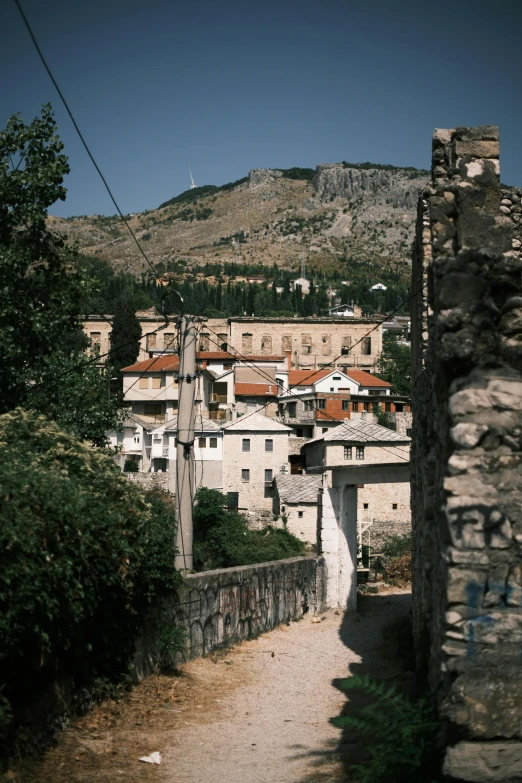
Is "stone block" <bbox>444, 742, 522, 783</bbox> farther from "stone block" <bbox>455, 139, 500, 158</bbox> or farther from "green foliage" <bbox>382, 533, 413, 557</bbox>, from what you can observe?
"green foliage" <bbox>382, 533, 413, 557</bbox>

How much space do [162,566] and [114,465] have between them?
1.60 meters

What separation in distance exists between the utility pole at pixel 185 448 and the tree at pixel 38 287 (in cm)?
Result: 290

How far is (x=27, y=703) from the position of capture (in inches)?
331

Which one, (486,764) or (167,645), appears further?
(167,645)

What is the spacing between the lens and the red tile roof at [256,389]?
73438 mm

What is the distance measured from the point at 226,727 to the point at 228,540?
3228cm

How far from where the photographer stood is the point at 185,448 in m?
14.7

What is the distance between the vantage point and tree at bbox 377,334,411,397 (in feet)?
280

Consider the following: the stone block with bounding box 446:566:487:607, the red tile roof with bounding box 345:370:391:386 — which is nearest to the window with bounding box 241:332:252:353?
the red tile roof with bounding box 345:370:391:386

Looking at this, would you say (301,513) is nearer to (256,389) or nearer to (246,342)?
(256,389)

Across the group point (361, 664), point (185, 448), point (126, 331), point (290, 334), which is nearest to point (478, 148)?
point (185, 448)

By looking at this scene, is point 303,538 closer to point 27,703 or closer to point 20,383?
point 20,383

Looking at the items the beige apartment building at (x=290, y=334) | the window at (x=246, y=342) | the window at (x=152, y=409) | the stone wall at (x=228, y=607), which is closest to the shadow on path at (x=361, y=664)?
the stone wall at (x=228, y=607)

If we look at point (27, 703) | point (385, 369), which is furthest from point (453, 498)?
point (385, 369)
